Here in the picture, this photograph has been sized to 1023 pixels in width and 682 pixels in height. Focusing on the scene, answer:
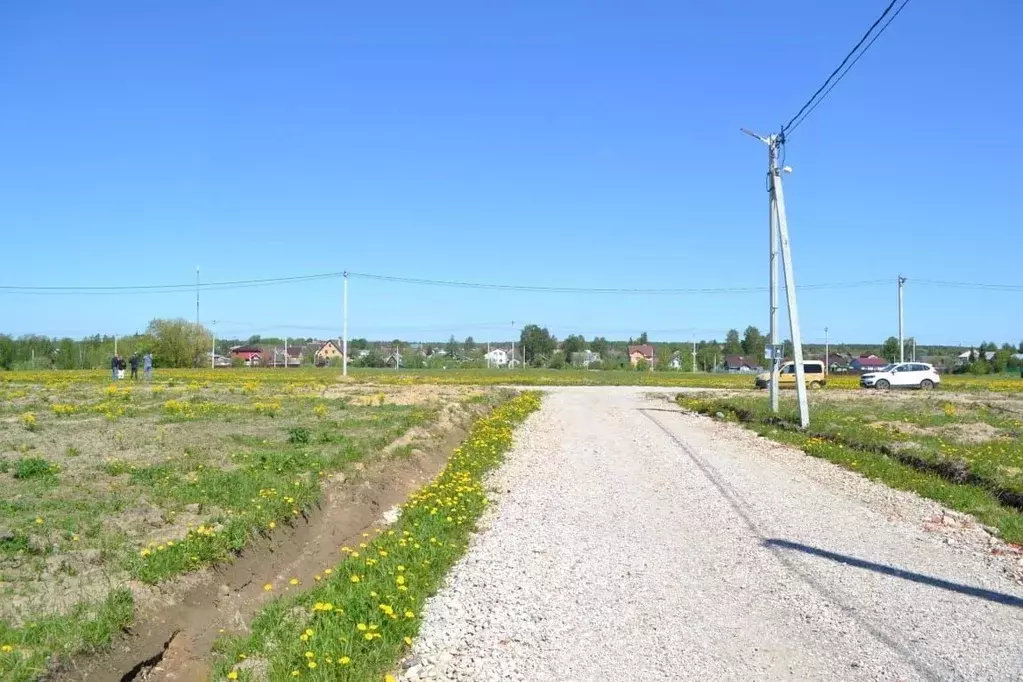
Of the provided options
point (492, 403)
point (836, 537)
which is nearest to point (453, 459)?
point (836, 537)

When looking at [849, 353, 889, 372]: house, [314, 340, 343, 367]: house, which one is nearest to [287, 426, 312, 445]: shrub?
[849, 353, 889, 372]: house

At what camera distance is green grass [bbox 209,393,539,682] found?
5.98 m

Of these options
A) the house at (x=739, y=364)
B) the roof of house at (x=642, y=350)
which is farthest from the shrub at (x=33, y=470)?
the roof of house at (x=642, y=350)

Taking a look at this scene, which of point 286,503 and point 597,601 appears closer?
point 597,601

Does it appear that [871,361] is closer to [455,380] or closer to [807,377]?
[807,377]

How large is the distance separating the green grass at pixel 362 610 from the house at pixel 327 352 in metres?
168

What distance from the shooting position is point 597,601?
7.63m

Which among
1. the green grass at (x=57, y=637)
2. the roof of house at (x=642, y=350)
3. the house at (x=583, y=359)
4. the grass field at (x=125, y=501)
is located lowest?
the green grass at (x=57, y=637)

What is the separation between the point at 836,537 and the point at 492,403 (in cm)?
2699

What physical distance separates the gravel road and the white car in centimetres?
4705

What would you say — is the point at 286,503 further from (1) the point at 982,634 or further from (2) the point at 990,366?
(2) the point at 990,366

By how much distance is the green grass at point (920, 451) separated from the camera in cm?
1275

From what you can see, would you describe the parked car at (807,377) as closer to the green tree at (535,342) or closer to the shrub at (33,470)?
the shrub at (33,470)

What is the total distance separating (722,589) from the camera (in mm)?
7977
